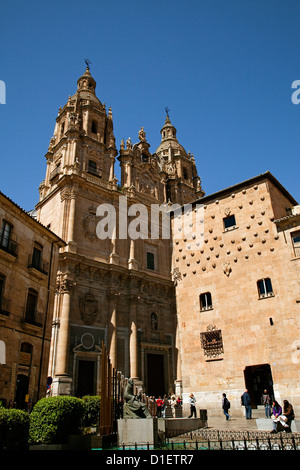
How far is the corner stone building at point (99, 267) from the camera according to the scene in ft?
78.4

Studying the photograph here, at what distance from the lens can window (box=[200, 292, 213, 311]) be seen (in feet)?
79.2

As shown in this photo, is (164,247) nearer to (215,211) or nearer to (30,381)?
(215,211)

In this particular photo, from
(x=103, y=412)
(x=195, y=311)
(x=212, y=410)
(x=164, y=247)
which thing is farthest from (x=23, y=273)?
(x=164, y=247)

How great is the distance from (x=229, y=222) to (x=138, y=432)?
16424 millimetres

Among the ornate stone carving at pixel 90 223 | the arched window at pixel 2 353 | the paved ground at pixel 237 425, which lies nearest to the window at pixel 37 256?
the arched window at pixel 2 353

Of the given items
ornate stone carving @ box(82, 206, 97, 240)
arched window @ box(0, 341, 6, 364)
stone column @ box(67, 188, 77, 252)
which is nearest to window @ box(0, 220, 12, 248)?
arched window @ box(0, 341, 6, 364)

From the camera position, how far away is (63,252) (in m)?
24.9

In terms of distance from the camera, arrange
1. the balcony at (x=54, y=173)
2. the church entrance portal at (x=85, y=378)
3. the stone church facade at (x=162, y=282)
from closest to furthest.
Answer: the stone church facade at (x=162, y=282), the church entrance portal at (x=85, y=378), the balcony at (x=54, y=173)

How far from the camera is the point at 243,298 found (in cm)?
2233

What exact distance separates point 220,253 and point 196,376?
26.9 feet

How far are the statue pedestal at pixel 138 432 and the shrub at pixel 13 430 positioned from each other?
2.98 m

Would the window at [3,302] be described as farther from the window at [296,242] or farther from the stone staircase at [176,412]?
the window at [296,242]

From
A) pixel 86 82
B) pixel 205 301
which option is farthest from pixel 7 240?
pixel 86 82

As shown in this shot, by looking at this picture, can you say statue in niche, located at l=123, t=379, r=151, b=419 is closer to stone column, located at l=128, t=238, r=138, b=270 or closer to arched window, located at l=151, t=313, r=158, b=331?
arched window, located at l=151, t=313, r=158, b=331
